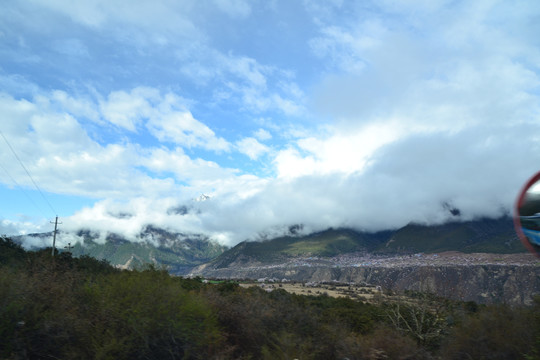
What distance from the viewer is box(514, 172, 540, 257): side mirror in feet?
14.5

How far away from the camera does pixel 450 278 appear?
31.9m

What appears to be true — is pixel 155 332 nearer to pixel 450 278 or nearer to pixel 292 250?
pixel 450 278

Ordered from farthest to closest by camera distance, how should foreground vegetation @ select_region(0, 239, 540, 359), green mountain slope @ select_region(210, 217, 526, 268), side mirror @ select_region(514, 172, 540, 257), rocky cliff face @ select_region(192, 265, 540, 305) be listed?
1. green mountain slope @ select_region(210, 217, 526, 268)
2. rocky cliff face @ select_region(192, 265, 540, 305)
3. foreground vegetation @ select_region(0, 239, 540, 359)
4. side mirror @ select_region(514, 172, 540, 257)

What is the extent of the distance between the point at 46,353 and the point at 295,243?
642ft

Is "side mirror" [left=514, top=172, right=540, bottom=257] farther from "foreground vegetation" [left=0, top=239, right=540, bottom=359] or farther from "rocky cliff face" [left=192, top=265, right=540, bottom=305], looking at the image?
"rocky cliff face" [left=192, top=265, right=540, bottom=305]

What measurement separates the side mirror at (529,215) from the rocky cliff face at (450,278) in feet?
28.0

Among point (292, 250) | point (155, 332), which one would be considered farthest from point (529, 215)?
point (292, 250)

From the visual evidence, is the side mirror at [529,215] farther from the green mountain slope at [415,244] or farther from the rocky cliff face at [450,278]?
the green mountain slope at [415,244]

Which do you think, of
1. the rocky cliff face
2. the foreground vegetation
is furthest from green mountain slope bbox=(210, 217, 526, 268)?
the foreground vegetation

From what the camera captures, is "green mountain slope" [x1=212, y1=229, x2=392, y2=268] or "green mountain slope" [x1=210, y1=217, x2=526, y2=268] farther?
"green mountain slope" [x1=212, y1=229, x2=392, y2=268]

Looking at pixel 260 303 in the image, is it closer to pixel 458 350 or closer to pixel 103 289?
pixel 103 289

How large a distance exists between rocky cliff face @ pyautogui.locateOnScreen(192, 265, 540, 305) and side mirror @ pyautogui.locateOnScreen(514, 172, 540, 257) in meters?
8.53

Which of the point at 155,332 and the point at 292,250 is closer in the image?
the point at 155,332

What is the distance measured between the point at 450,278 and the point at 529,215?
1271 inches
